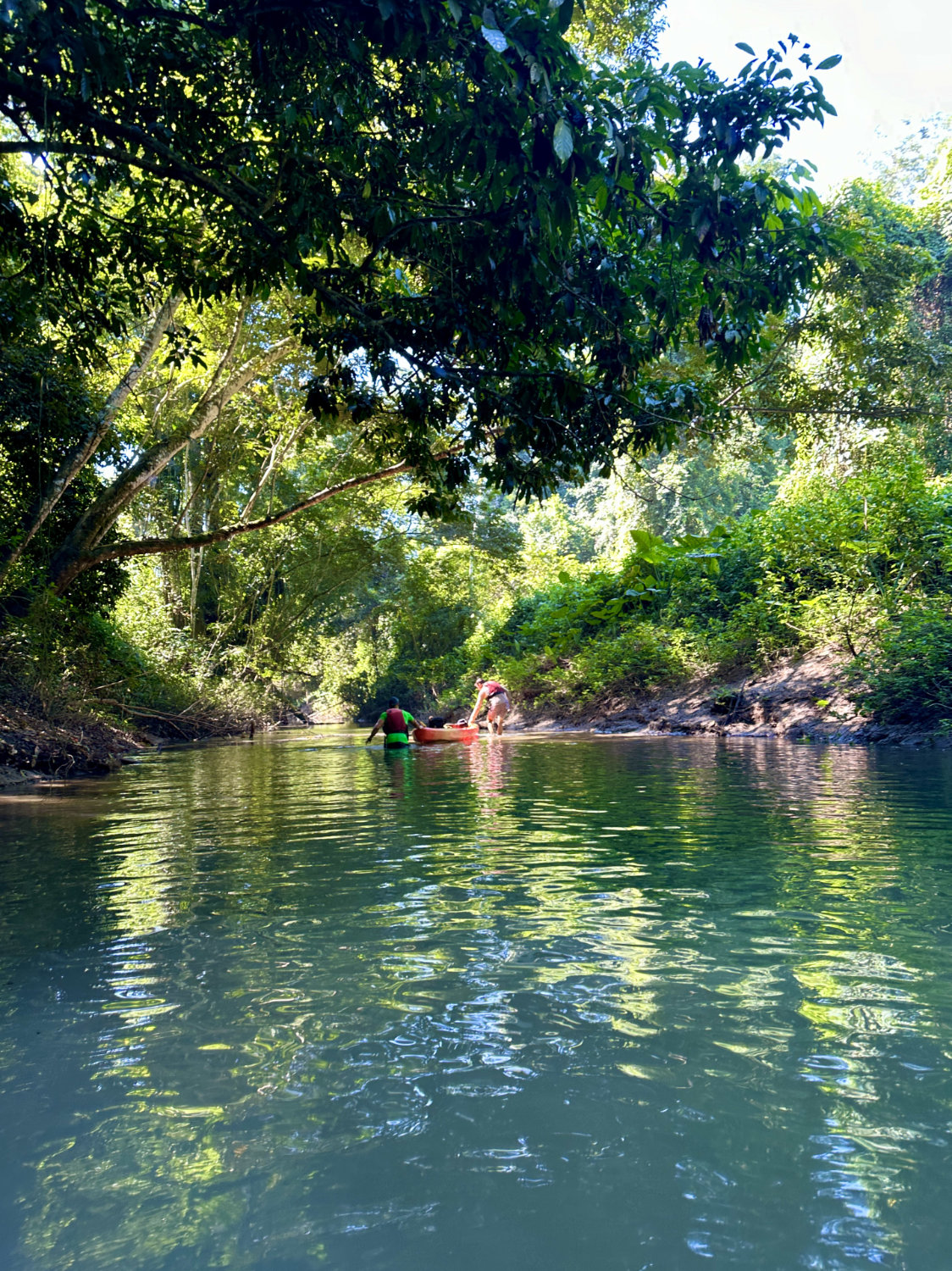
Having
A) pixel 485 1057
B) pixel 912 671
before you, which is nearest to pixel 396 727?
pixel 912 671

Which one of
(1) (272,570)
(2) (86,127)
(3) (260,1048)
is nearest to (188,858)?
(3) (260,1048)

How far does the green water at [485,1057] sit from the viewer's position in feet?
5.87

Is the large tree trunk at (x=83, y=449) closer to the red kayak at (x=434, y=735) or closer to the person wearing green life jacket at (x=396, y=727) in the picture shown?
the person wearing green life jacket at (x=396, y=727)

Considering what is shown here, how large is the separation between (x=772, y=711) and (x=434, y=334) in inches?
468

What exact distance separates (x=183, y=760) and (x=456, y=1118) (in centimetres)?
1502

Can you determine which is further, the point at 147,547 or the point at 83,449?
the point at 147,547

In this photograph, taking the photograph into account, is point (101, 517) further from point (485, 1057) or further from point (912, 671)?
point (912, 671)

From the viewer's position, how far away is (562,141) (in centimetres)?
430

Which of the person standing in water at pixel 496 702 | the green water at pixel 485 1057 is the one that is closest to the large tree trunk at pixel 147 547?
the green water at pixel 485 1057

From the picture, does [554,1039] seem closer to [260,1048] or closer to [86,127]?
[260,1048]

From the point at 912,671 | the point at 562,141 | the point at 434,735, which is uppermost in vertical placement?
the point at 562,141

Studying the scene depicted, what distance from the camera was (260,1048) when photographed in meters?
2.67

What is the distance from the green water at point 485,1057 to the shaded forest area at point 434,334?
2.07 metres

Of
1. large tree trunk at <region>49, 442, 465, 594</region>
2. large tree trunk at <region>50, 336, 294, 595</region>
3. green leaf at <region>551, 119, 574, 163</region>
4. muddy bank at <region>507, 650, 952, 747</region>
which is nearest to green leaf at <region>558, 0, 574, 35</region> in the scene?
green leaf at <region>551, 119, 574, 163</region>
